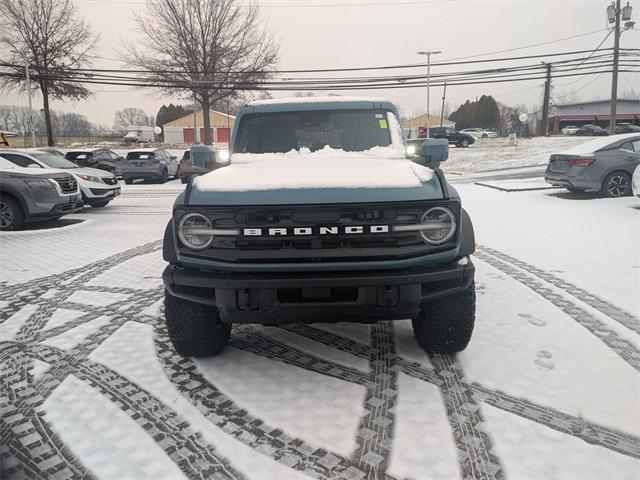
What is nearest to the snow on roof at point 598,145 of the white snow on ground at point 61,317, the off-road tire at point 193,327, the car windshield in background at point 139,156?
the off-road tire at point 193,327

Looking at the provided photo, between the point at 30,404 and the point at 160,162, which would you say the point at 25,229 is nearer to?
the point at 30,404

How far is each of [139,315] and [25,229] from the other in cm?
622

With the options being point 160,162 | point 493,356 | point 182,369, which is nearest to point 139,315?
point 182,369

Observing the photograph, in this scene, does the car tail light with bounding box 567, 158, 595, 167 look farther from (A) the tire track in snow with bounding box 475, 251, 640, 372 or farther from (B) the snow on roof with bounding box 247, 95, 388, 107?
(B) the snow on roof with bounding box 247, 95, 388, 107

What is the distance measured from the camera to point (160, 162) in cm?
1980

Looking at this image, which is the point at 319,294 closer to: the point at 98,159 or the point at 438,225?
the point at 438,225

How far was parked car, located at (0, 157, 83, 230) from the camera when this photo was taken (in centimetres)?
869

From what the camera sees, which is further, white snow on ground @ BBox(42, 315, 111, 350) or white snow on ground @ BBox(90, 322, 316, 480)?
white snow on ground @ BBox(42, 315, 111, 350)

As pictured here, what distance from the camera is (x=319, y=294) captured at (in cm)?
273

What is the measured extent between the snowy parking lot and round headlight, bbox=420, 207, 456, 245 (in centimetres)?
92

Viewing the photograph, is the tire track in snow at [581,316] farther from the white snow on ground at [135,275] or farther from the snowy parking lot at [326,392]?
the white snow on ground at [135,275]

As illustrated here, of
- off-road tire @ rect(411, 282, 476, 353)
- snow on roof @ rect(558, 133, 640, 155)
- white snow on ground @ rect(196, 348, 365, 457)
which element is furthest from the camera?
snow on roof @ rect(558, 133, 640, 155)

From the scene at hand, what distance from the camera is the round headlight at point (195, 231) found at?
2828 mm

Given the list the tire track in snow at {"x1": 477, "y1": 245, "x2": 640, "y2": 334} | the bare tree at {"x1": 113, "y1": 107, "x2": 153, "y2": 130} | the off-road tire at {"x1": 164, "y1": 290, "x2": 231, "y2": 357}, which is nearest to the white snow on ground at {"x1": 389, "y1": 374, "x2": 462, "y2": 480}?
the off-road tire at {"x1": 164, "y1": 290, "x2": 231, "y2": 357}
